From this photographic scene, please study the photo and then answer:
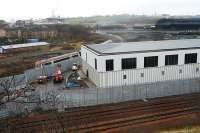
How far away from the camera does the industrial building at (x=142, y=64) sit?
29688 mm

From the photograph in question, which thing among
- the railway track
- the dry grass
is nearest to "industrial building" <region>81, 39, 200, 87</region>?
the railway track

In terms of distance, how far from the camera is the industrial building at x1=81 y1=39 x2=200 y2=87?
29688 millimetres

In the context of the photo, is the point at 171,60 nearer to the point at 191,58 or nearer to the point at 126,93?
the point at 191,58

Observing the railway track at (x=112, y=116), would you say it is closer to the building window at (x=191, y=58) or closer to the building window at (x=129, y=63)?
the building window at (x=129, y=63)

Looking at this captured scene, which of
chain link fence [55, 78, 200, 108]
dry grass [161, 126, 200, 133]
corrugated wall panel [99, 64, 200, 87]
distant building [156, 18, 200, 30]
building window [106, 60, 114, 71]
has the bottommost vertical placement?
dry grass [161, 126, 200, 133]

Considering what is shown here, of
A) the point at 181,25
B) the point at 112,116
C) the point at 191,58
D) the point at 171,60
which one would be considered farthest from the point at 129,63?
the point at 181,25

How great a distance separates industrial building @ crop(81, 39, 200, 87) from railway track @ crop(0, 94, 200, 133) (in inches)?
140

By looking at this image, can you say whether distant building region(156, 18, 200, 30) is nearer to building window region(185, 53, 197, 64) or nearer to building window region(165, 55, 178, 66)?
building window region(185, 53, 197, 64)

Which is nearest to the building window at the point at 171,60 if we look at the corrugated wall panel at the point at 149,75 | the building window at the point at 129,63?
the corrugated wall panel at the point at 149,75

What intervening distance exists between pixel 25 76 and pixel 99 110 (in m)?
12.9

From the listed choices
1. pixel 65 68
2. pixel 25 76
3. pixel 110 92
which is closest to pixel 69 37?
pixel 65 68

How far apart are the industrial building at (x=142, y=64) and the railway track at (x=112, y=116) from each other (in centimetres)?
355

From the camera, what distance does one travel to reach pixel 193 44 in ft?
111

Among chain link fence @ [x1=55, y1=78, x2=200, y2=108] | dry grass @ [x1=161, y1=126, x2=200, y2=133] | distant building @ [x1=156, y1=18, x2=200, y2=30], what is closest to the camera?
dry grass @ [x1=161, y1=126, x2=200, y2=133]
